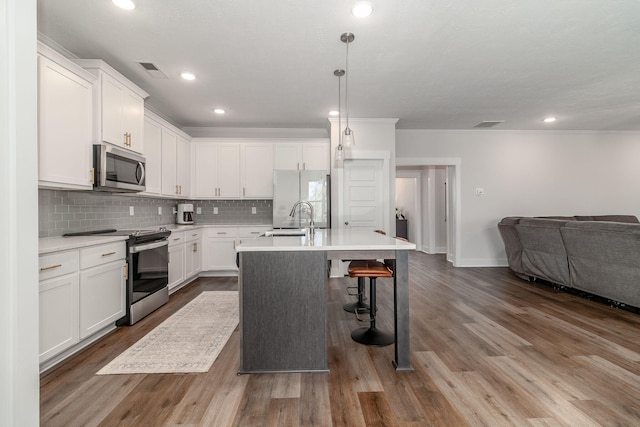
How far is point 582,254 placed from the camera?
3562 mm

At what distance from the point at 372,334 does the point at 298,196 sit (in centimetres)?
264

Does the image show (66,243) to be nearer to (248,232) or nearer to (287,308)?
(287,308)

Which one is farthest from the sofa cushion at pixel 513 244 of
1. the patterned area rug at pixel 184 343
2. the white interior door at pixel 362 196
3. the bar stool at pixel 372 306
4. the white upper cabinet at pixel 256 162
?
the patterned area rug at pixel 184 343

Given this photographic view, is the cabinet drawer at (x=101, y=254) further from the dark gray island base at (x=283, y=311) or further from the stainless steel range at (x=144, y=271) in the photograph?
the dark gray island base at (x=283, y=311)

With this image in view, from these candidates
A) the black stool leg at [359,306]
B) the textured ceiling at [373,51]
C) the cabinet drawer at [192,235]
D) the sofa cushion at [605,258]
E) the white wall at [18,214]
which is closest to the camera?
the white wall at [18,214]

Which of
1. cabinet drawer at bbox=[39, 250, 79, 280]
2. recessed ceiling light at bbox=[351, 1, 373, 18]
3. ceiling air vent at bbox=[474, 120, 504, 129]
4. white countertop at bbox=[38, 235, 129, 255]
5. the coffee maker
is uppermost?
ceiling air vent at bbox=[474, 120, 504, 129]

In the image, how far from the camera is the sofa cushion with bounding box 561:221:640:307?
304 centimetres

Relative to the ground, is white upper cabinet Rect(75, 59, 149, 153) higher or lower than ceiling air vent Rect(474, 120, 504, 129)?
lower

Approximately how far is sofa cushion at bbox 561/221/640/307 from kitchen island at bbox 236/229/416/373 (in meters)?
2.66

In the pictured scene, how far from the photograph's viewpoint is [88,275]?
7.85 ft

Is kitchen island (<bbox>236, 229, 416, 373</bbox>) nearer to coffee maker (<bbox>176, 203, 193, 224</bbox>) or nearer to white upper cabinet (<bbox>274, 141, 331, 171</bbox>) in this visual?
white upper cabinet (<bbox>274, 141, 331, 171</bbox>)

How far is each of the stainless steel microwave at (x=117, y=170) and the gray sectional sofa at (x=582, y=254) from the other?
493 centimetres

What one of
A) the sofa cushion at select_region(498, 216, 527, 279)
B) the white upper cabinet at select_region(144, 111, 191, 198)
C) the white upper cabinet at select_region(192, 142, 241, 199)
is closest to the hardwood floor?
the sofa cushion at select_region(498, 216, 527, 279)

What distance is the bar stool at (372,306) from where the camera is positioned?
2.35 metres
